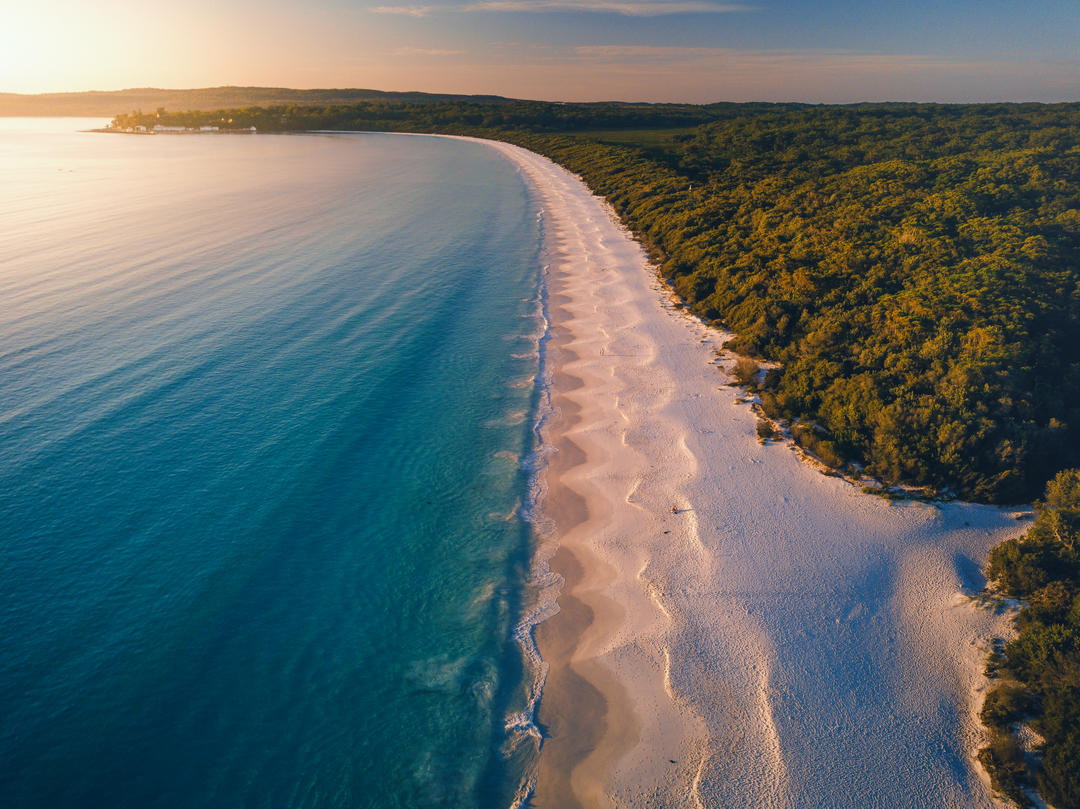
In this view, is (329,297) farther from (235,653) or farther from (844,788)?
(844,788)

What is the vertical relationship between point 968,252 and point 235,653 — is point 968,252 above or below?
above

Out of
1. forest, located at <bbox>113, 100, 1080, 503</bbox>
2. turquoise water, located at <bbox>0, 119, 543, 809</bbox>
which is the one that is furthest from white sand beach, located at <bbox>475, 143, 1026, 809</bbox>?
forest, located at <bbox>113, 100, 1080, 503</bbox>

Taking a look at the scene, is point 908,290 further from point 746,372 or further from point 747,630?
point 747,630

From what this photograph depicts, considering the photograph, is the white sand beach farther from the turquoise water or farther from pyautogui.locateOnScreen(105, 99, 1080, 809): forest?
the turquoise water

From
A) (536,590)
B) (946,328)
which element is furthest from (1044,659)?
(946,328)

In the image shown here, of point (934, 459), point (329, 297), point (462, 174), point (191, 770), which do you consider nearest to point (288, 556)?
point (191, 770)
